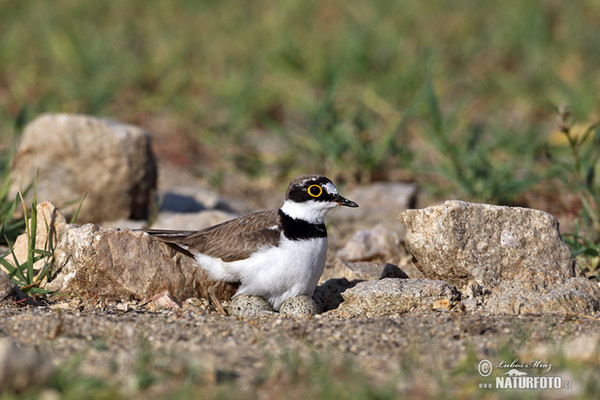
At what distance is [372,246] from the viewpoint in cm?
556

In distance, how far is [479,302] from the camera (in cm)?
429

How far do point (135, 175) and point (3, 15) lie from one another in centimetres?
560

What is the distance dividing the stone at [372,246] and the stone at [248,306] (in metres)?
1.15

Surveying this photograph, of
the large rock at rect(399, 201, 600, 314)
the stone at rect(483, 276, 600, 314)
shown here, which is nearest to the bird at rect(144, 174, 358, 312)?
the large rock at rect(399, 201, 600, 314)

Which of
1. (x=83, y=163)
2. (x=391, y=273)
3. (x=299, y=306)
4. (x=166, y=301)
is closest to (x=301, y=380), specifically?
(x=299, y=306)

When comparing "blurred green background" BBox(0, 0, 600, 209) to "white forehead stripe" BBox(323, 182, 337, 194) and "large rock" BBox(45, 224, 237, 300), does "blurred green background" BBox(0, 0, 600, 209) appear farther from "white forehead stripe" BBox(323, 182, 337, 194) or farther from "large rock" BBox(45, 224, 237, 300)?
"large rock" BBox(45, 224, 237, 300)

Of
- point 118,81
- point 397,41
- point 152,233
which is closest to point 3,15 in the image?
point 118,81

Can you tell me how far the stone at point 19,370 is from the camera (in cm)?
279

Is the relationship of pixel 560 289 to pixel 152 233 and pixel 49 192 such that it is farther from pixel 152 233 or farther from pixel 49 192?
pixel 49 192

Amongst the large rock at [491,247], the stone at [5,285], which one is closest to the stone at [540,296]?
the large rock at [491,247]

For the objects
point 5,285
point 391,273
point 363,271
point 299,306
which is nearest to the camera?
point 5,285

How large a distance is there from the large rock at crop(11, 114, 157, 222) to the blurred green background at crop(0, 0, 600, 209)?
2.81ft

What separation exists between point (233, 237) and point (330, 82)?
4.02 metres

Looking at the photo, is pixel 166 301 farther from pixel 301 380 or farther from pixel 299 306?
pixel 301 380
